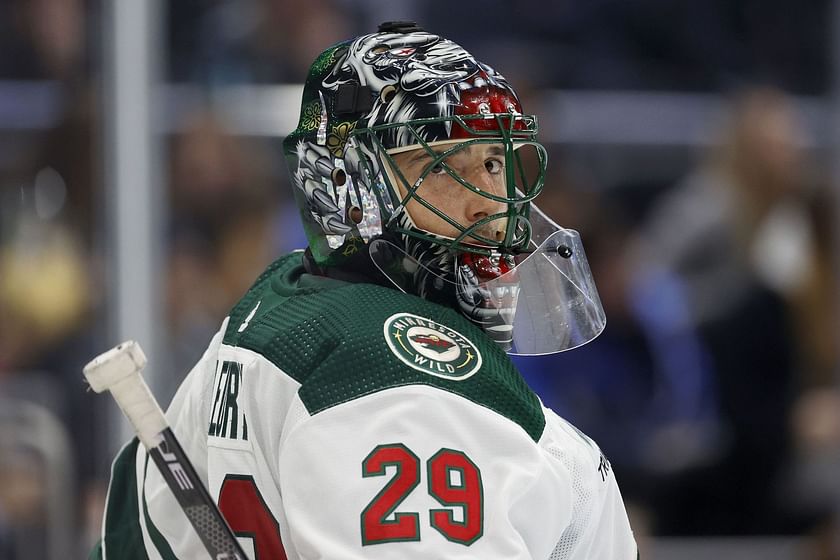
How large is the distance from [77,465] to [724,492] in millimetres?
2253

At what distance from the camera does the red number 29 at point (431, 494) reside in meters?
1.66

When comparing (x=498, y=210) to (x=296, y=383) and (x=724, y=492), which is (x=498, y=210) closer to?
(x=296, y=383)

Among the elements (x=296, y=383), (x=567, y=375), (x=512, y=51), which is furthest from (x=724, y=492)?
(x=296, y=383)

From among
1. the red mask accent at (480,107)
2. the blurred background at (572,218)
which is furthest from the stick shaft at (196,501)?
the blurred background at (572,218)

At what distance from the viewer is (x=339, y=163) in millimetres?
2119

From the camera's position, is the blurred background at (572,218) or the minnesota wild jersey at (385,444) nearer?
the minnesota wild jersey at (385,444)

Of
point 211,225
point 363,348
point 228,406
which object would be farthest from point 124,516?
point 211,225

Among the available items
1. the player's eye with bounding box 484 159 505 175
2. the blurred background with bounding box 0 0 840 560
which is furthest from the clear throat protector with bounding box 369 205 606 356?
the blurred background with bounding box 0 0 840 560

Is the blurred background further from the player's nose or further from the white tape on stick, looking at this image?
the white tape on stick

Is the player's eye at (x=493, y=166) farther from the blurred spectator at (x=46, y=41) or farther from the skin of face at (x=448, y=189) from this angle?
the blurred spectator at (x=46, y=41)

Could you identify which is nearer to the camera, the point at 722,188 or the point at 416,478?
the point at 416,478

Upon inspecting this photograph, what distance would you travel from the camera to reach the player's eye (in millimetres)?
2080

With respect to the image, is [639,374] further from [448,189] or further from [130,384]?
[130,384]

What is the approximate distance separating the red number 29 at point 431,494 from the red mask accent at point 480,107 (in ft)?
1.78
